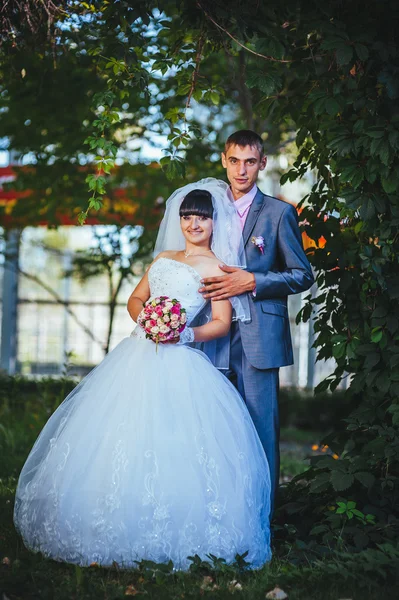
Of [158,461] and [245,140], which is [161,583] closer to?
[158,461]

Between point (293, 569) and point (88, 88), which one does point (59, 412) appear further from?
point (88, 88)

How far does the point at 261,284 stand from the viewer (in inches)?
162

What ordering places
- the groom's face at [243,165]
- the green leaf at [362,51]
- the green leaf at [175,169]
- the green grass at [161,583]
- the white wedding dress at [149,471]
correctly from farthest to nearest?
the green leaf at [175,169]
the groom's face at [243,165]
the green leaf at [362,51]
the white wedding dress at [149,471]
the green grass at [161,583]

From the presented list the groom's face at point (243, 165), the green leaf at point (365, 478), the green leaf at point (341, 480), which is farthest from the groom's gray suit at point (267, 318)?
the green leaf at point (365, 478)

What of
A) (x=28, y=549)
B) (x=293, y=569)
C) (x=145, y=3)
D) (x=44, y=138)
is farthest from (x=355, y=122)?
(x=44, y=138)

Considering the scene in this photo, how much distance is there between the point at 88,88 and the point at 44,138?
102 centimetres

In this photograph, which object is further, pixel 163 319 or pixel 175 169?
pixel 175 169

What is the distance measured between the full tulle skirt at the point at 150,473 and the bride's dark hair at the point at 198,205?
80cm

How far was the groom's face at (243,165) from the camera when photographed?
4.22m

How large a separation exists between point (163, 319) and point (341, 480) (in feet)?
4.42

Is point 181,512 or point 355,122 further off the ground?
point 355,122

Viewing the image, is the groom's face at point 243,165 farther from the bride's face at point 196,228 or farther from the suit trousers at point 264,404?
the suit trousers at point 264,404

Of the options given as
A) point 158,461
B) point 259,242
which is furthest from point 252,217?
point 158,461

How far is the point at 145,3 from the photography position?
13.8 ft
